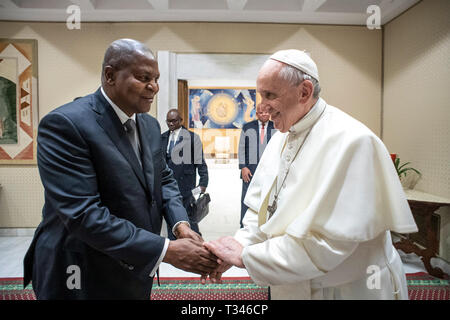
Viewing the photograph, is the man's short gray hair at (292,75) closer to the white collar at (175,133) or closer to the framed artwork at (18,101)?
the white collar at (175,133)

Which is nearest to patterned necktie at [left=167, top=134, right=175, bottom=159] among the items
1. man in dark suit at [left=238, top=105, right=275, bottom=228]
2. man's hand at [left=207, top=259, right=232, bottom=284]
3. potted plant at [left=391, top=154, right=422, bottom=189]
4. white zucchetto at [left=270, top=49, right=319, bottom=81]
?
man in dark suit at [left=238, top=105, right=275, bottom=228]

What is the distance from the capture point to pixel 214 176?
19.1 ft

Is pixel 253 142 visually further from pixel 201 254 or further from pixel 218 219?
pixel 201 254

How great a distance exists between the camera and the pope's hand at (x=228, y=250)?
137cm

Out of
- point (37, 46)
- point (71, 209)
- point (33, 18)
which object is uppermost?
point (33, 18)

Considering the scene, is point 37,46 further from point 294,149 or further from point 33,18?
point 294,149

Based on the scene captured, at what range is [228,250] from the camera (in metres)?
1.45

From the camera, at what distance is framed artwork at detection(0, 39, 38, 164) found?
5.01 m

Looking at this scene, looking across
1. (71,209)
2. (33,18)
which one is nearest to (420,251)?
(71,209)

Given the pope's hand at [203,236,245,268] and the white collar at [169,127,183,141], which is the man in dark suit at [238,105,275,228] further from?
the pope's hand at [203,236,245,268]

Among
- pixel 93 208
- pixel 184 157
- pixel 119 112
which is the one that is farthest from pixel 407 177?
pixel 93 208

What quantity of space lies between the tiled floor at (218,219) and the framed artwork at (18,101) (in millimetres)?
1533

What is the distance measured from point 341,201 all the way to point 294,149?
15.5 inches

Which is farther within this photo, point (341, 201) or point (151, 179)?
point (151, 179)
